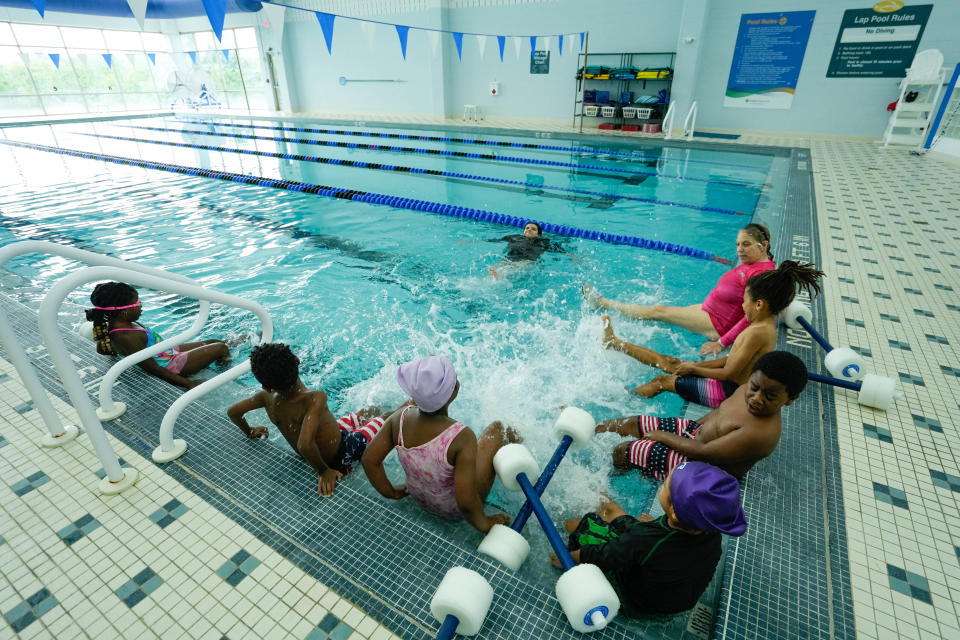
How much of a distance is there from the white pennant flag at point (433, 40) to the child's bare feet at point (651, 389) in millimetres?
16229

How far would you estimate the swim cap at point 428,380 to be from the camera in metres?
1.61

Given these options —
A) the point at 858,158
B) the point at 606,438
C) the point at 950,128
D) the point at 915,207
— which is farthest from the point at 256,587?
the point at 950,128

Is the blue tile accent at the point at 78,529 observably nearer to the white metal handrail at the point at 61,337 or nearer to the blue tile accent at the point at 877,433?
the white metal handrail at the point at 61,337

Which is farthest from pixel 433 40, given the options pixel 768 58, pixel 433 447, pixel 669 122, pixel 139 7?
pixel 433 447

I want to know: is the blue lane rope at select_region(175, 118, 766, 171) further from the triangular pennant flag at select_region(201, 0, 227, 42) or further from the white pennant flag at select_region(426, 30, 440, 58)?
the triangular pennant flag at select_region(201, 0, 227, 42)

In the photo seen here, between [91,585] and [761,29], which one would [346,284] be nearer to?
[91,585]

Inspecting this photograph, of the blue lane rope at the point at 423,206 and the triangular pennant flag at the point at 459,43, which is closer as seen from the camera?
the blue lane rope at the point at 423,206

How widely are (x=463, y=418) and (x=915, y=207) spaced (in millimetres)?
7042

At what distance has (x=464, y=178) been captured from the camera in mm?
9086

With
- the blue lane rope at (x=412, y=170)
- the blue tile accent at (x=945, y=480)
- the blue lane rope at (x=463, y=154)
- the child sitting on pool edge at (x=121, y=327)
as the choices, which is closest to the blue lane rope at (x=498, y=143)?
the blue lane rope at (x=463, y=154)

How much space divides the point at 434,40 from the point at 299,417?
16.9 meters

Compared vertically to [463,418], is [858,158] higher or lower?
higher

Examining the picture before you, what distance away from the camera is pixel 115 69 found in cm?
2102

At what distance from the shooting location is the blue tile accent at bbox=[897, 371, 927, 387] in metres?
2.64
